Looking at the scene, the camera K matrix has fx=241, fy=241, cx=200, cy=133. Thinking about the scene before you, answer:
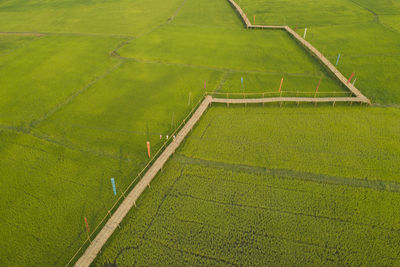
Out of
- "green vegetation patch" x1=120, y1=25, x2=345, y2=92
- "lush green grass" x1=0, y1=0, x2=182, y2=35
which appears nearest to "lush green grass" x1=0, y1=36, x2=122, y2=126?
"green vegetation patch" x1=120, y1=25, x2=345, y2=92

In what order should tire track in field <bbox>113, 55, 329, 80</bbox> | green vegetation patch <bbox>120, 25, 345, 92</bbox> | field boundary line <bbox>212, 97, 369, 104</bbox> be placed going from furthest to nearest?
tire track in field <bbox>113, 55, 329, 80</bbox>, green vegetation patch <bbox>120, 25, 345, 92</bbox>, field boundary line <bbox>212, 97, 369, 104</bbox>

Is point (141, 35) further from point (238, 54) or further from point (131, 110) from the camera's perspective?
point (131, 110)

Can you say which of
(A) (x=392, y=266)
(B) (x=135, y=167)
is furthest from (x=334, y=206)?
(B) (x=135, y=167)

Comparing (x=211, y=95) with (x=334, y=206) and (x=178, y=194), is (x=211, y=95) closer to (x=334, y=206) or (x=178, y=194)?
(x=178, y=194)

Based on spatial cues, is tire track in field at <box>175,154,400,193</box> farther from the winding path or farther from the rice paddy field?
the winding path

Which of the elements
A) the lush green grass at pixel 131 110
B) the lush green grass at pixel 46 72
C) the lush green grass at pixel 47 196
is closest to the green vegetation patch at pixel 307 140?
the lush green grass at pixel 131 110

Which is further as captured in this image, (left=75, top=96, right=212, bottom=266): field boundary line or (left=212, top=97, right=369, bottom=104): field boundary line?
(left=212, top=97, right=369, bottom=104): field boundary line

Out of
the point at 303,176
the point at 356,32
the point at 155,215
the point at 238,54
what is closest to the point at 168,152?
the point at 155,215
